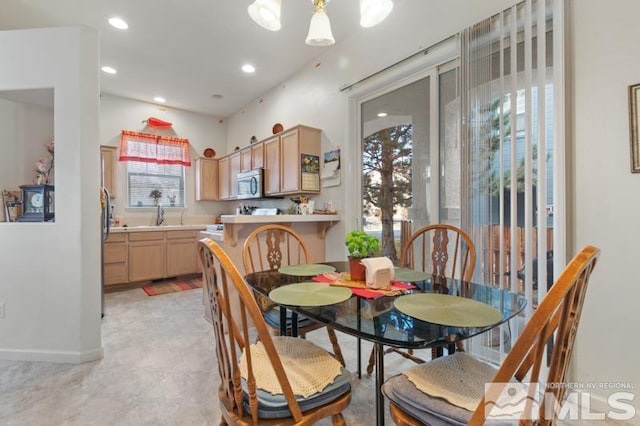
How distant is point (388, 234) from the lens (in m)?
2.95

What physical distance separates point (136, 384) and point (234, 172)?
3478 millimetres

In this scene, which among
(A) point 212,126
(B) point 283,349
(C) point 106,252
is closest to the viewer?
(B) point 283,349

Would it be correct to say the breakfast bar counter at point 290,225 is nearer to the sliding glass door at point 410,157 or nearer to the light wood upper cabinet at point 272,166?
the sliding glass door at point 410,157

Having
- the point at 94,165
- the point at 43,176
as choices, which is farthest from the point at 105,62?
the point at 94,165

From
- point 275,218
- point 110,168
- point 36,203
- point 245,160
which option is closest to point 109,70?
point 110,168

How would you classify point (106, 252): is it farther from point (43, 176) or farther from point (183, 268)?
point (43, 176)

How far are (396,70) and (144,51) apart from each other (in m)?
2.82

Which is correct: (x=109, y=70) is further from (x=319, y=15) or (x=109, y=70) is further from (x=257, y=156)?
(x=319, y=15)

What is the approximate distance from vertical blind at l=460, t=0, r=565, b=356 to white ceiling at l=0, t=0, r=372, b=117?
1369 mm

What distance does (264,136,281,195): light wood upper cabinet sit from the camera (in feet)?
12.6

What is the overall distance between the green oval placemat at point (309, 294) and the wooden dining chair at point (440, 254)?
0.53 m

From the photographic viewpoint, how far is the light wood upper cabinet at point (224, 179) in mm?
5137

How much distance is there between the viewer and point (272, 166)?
395cm

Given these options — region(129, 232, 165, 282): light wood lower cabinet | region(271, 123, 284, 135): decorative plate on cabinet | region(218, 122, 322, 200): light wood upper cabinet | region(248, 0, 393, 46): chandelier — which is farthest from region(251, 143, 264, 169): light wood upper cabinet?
region(248, 0, 393, 46): chandelier
